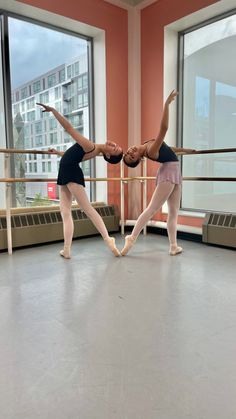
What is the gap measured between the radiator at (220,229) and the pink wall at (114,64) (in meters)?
1.37

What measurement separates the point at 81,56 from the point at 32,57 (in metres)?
0.74

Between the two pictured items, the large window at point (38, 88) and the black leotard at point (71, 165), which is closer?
the black leotard at point (71, 165)

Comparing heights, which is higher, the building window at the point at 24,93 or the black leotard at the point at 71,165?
the building window at the point at 24,93

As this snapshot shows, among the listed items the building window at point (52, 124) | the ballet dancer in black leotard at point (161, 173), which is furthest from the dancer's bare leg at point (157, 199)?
the building window at point (52, 124)

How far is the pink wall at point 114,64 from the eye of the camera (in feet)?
12.6

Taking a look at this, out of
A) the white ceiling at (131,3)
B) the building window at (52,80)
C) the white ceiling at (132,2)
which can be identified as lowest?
the building window at (52,80)

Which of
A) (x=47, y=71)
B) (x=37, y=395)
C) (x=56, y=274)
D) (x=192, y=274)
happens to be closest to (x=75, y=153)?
(x=56, y=274)

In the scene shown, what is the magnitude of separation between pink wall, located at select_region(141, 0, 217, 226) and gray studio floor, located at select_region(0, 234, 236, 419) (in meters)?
1.79

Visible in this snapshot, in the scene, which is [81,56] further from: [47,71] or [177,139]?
[177,139]

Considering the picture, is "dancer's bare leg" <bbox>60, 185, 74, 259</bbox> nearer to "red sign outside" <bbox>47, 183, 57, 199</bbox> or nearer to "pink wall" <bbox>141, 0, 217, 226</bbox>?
"red sign outside" <bbox>47, 183, 57, 199</bbox>

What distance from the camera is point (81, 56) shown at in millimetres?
4102

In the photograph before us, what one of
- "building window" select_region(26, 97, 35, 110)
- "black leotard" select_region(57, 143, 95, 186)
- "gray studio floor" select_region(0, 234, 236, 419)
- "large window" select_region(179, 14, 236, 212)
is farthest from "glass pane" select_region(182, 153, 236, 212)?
"building window" select_region(26, 97, 35, 110)

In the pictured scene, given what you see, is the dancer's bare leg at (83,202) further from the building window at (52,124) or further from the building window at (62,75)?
the building window at (62,75)

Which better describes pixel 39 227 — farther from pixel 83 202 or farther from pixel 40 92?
pixel 40 92
